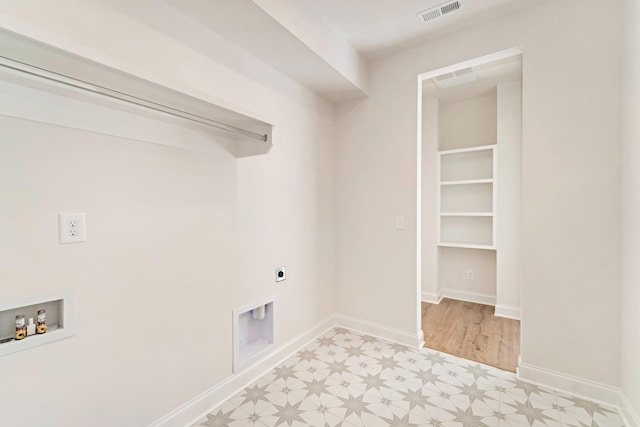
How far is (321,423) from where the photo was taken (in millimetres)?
1631

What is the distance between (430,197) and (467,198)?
474 millimetres

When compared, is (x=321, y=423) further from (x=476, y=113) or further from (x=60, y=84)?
(x=476, y=113)

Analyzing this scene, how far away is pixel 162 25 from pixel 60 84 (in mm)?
712

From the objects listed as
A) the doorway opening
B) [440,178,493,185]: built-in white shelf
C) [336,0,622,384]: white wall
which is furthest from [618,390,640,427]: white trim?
[440,178,493,185]: built-in white shelf

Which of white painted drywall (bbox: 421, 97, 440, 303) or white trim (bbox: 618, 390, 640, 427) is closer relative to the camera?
white trim (bbox: 618, 390, 640, 427)

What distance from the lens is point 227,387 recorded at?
1.84 metres

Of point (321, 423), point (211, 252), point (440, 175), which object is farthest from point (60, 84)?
point (440, 175)

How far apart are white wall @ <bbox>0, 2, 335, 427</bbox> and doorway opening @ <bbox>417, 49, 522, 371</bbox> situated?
Result: 6.32 ft

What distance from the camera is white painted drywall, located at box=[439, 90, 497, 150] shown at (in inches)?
143

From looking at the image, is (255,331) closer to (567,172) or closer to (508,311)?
(567,172)

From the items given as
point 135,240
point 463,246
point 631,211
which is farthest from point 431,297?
point 135,240

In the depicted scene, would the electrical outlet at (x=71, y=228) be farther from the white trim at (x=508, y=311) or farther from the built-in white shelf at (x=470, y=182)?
the white trim at (x=508, y=311)

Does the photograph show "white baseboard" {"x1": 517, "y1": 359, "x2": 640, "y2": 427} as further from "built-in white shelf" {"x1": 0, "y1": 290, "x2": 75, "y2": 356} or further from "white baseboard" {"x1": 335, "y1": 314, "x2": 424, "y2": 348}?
"built-in white shelf" {"x1": 0, "y1": 290, "x2": 75, "y2": 356}

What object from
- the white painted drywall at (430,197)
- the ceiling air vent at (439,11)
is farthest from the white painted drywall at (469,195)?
the ceiling air vent at (439,11)
